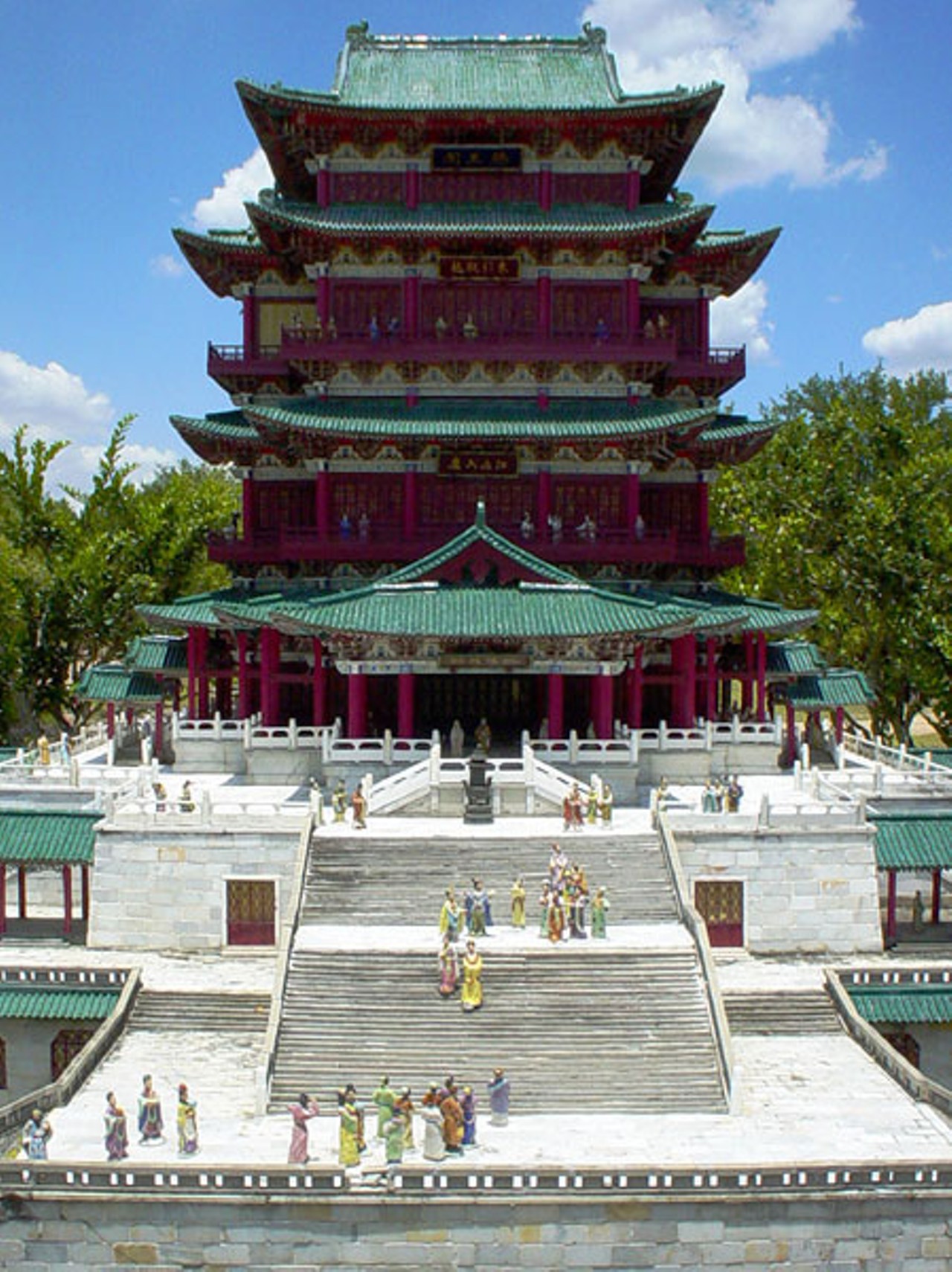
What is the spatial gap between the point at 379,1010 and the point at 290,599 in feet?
59.8

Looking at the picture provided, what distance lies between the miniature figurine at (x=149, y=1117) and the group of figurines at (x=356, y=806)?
10369 mm

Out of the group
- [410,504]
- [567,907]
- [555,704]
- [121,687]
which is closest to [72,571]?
[121,687]

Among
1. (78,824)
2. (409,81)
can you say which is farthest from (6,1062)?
(409,81)

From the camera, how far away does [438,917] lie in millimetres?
27250

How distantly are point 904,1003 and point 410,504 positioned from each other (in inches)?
883

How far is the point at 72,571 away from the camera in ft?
178

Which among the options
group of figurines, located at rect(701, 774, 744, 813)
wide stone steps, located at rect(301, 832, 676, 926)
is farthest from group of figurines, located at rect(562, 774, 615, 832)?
group of figurines, located at rect(701, 774, 744, 813)

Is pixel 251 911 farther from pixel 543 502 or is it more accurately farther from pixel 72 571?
pixel 72 571

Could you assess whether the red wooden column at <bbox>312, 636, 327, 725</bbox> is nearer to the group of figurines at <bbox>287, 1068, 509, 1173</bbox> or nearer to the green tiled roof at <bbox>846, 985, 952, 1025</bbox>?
the group of figurines at <bbox>287, 1068, 509, 1173</bbox>

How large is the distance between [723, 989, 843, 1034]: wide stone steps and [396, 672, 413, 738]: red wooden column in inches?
517

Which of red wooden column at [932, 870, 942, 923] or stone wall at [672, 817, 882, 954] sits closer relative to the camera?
stone wall at [672, 817, 882, 954]

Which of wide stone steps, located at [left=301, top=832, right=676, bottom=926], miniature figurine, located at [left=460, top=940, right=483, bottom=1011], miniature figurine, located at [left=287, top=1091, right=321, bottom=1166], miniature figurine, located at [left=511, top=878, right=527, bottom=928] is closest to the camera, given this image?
miniature figurine, located at [left=287, top=1091, right=321, bottom=1166]

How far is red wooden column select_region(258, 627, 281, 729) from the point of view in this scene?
39125 mm

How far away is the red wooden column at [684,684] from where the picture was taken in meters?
38.8
